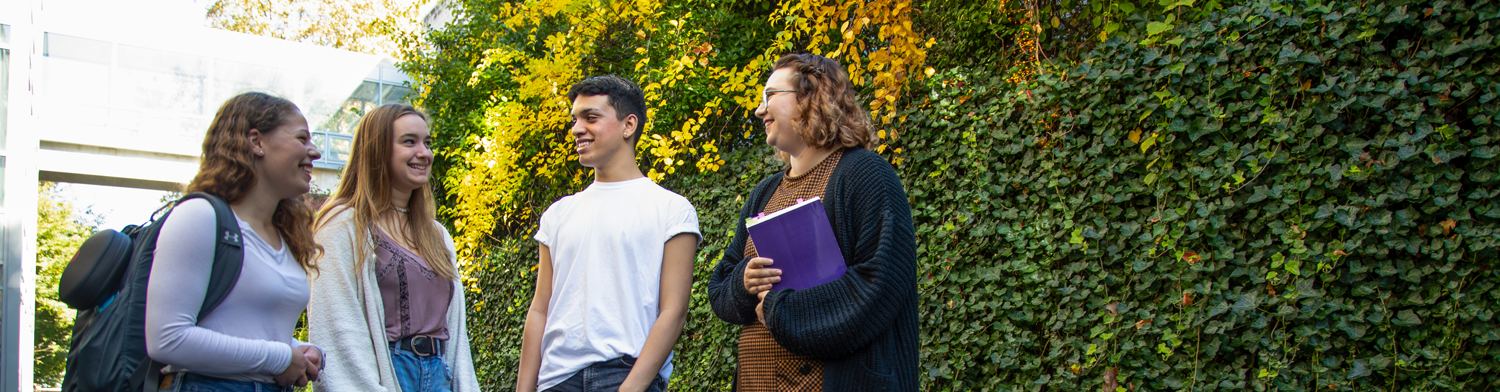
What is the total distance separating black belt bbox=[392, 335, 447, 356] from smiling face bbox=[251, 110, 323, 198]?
50 cm

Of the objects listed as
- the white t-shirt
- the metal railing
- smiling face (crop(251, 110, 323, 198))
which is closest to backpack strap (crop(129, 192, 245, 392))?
smiling face (crop(251, 110, 323, 198))

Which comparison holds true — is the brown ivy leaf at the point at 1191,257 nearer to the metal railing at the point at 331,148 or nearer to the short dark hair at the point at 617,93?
the short dark hair at the point at 617,93

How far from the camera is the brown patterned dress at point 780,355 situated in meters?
2.60

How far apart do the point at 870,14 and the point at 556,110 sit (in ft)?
10.5

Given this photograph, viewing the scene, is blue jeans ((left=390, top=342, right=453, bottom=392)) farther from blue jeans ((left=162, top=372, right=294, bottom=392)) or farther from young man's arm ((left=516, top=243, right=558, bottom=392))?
blue jeans ((left=162, top=372, right=294, bottom=392))

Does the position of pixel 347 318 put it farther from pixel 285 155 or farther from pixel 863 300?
pixel 863 300

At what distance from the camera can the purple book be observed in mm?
2531

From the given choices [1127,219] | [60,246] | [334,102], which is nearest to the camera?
[1127,219]

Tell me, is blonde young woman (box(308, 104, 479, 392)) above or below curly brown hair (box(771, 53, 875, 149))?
below

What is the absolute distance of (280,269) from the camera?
8.79ft

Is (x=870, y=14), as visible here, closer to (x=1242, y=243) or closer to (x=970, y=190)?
(x=970, y=190)

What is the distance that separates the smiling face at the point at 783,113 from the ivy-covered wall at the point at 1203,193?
1.72 metres

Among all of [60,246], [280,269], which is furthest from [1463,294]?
[60,246]

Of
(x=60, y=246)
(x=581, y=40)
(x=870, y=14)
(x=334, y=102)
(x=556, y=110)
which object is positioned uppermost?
(x=870, y=14)
